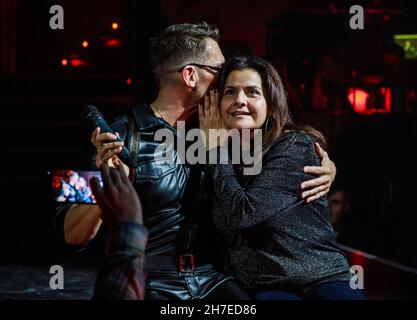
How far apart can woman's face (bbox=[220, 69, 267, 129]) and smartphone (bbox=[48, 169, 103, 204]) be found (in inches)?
25.2

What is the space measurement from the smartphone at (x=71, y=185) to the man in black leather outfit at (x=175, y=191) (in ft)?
0.25

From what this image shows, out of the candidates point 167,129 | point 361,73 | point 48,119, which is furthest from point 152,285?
point 361,73

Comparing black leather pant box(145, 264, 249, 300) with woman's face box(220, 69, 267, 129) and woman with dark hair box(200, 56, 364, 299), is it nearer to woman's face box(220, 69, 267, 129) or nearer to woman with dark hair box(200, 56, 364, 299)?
woman with dark hair box(200, 56, 364, 299)

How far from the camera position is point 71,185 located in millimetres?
2916

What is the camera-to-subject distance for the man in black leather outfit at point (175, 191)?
303cm

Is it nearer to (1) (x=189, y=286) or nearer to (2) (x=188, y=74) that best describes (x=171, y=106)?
(2) (x=188, y=74)

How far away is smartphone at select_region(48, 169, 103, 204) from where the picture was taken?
9.37 ft

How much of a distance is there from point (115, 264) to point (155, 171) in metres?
1.24

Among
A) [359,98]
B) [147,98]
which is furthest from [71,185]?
[359,98]

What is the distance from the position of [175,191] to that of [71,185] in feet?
1.38

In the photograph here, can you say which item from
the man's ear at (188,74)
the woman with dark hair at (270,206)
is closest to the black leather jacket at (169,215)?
the woman with dark hair at (270,206)

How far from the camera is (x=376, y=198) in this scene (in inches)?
298

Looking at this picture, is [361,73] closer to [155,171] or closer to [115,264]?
[155,171]

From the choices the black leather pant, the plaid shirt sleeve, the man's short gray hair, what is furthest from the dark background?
the plaid shirt sleeve
